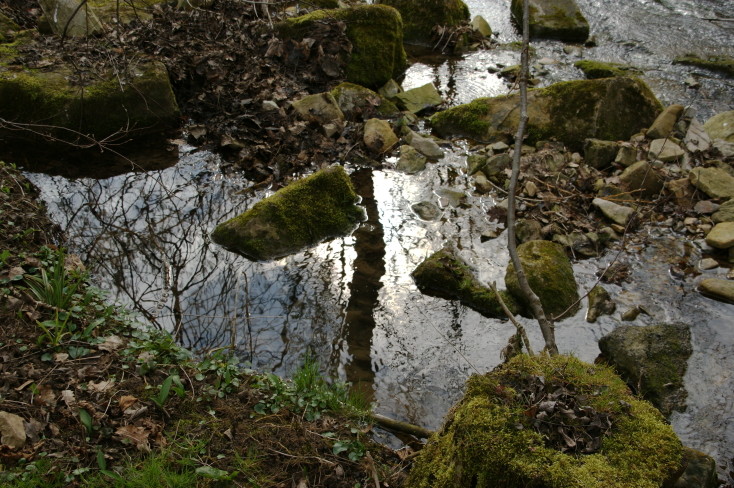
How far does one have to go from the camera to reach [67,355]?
3531 mm

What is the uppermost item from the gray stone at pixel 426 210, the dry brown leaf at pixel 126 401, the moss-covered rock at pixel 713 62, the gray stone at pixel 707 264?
the moss-covered rock at pixel 713 62

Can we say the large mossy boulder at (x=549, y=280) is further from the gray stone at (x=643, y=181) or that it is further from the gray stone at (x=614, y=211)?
the gray stone at (x=643, y=181)

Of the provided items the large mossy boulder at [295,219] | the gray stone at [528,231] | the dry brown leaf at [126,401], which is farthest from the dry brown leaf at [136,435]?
the gray stone at [528,231]

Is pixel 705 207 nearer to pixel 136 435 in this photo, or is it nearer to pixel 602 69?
pixel 602 69

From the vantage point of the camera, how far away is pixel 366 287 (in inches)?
196

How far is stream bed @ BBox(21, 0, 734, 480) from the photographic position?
13.6 feet

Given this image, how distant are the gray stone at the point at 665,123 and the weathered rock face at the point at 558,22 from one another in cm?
438

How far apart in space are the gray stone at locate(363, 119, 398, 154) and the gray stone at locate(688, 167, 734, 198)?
359cm

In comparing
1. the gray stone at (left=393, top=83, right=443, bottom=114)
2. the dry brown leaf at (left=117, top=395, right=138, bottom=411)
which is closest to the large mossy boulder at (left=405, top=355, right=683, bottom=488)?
the dry brown leaf at (left=117, top=395, right=138, bottom=411)

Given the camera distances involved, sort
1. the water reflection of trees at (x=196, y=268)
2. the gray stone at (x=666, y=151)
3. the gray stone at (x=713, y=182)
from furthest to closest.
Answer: the gray stone at (x=666, y=151), the gray stone at (x=713, y=182), the water reflection of trees at (x=196, y=268)

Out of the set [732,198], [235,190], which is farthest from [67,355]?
[732,198]

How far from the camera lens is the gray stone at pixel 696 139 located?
6623 millimetres

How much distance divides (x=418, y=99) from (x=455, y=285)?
4.25m

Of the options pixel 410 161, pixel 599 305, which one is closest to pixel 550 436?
pixel 599 305
